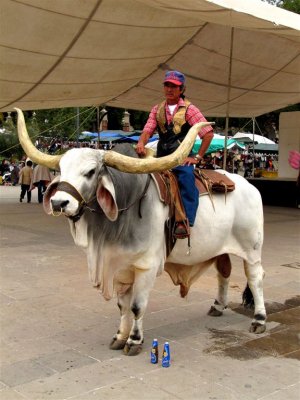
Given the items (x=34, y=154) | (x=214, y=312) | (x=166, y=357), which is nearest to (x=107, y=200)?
(x=34, y=154)

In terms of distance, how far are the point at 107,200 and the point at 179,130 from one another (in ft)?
4.02

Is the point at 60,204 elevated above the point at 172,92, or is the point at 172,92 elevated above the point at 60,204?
the point at 172,92

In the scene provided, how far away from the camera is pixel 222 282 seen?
5.35 metres

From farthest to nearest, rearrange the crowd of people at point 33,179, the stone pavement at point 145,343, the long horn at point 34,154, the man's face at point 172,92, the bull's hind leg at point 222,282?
the crowd of people at point 33,179 < the bull's hind leg at point 222,282 < the man's face at point 172,92 < the long horn at point 34,154 < the stone pavement at point 145,343

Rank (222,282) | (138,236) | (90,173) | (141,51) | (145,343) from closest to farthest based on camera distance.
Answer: (90,173) → (138,236) → (145,343) → (222,282) → (141,51)

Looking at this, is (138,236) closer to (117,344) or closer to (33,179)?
(117,344)

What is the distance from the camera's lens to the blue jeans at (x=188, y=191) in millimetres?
4422

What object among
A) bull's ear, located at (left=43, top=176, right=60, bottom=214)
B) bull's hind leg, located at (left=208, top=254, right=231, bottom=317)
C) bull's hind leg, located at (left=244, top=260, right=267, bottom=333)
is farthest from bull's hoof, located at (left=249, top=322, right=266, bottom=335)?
bull's ear, located at (left=43, top=176, right=60, bottom=214)

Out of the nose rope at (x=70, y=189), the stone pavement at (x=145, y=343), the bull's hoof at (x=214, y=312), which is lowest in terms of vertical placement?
the stone pavement at (x=145, y=343)

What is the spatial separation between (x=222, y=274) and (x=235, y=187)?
98 centimetres

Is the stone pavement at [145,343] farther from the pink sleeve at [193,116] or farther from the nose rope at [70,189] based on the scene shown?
the pink sleeve at [193,116]

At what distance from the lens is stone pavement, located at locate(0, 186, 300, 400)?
362 cm

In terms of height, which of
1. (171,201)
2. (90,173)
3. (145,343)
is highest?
(90,173)

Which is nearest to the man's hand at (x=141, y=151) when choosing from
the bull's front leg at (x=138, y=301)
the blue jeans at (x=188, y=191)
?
the blue jeans at (x=188, y=191)
